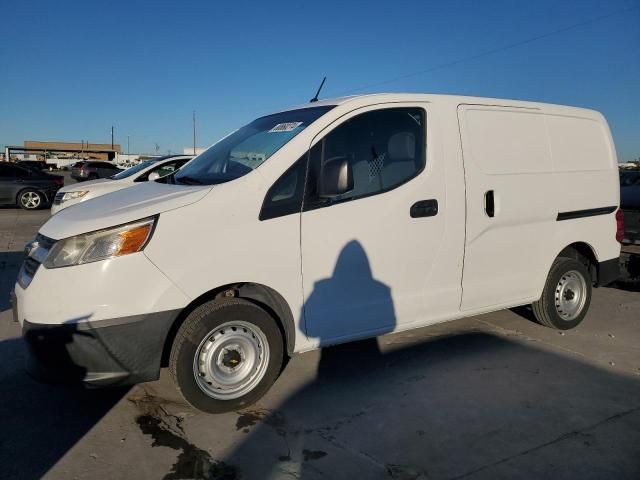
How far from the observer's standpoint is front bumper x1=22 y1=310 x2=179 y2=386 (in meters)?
2.90

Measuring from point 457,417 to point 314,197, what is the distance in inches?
65.6

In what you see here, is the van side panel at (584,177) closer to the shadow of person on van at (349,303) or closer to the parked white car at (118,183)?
the shadow of person on van at (349,303)

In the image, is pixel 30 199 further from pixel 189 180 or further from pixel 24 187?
pixel 189 180

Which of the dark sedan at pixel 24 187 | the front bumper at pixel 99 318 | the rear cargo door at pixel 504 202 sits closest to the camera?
the front bumper at pixel 99 318

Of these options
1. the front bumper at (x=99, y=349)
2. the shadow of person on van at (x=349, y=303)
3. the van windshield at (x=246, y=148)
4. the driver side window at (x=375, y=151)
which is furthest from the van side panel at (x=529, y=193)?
the front bumper at (x=99, y=349)

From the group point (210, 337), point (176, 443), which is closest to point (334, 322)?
point (210, 337)

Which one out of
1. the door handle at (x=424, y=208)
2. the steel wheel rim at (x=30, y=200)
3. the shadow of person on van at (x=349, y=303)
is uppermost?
the steel wheel rim at (x=30, y=200)

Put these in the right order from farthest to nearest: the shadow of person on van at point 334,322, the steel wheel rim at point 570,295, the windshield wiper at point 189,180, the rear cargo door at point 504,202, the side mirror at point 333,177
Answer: the steel wheel rim at point 570,295 → the rear cargo door at point 504,202 → the windshield wiper at point 189,180 → the side mirror at point 333,177 → the shadow of person on van at point 334,322

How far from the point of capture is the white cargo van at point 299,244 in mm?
2955

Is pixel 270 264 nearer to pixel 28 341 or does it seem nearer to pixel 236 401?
pixel 236 401

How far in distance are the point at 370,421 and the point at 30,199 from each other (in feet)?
54.1

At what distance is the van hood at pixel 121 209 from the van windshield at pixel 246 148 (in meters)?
0.24

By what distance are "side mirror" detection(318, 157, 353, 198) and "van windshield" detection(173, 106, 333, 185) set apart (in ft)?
1.13

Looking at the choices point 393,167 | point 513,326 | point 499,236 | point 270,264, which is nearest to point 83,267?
point 270,264
